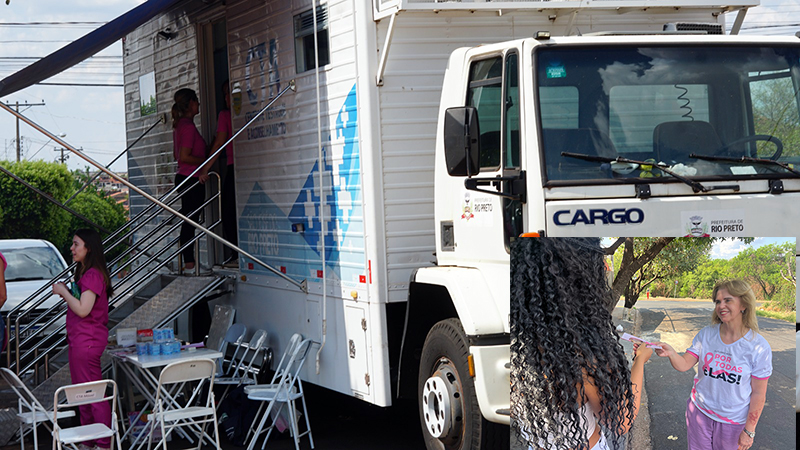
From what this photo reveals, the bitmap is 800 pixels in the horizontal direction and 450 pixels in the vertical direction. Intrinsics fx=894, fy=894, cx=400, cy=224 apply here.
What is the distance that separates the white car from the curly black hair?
9.28 metres

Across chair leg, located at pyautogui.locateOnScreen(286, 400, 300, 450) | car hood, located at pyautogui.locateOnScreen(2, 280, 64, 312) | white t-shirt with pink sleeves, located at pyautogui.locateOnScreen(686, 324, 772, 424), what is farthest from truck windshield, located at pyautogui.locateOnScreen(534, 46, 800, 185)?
car hood, located at pyautogui.locateOnScreen(2, 280, 64, 312)

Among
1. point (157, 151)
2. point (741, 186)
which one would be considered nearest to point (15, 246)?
point (157, 151)

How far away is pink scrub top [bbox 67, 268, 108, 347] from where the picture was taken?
650 centimetres

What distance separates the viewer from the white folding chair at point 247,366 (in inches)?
278

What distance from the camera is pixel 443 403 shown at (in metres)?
5.02

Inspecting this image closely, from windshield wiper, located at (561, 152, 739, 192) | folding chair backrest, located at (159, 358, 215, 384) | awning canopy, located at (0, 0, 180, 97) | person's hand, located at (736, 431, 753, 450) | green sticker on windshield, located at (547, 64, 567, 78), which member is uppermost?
awning canopy, located at (0, 0, 180, 97)

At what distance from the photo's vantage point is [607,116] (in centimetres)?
440

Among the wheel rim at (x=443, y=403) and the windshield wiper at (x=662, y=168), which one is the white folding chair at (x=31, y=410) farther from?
the windshield wiper at (x=662, y=168)

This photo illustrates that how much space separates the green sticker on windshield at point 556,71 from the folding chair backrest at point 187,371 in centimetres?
308

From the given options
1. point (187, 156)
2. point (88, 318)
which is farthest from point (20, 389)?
point (187, 156)

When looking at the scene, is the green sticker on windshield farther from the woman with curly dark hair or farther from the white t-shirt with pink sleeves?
the white t-shirt with pink sleeves

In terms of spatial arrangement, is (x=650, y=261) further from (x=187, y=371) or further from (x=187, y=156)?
(x=187, y=156)

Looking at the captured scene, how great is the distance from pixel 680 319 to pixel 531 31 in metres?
3.31

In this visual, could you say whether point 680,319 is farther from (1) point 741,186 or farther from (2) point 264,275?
(2) point 264,275
